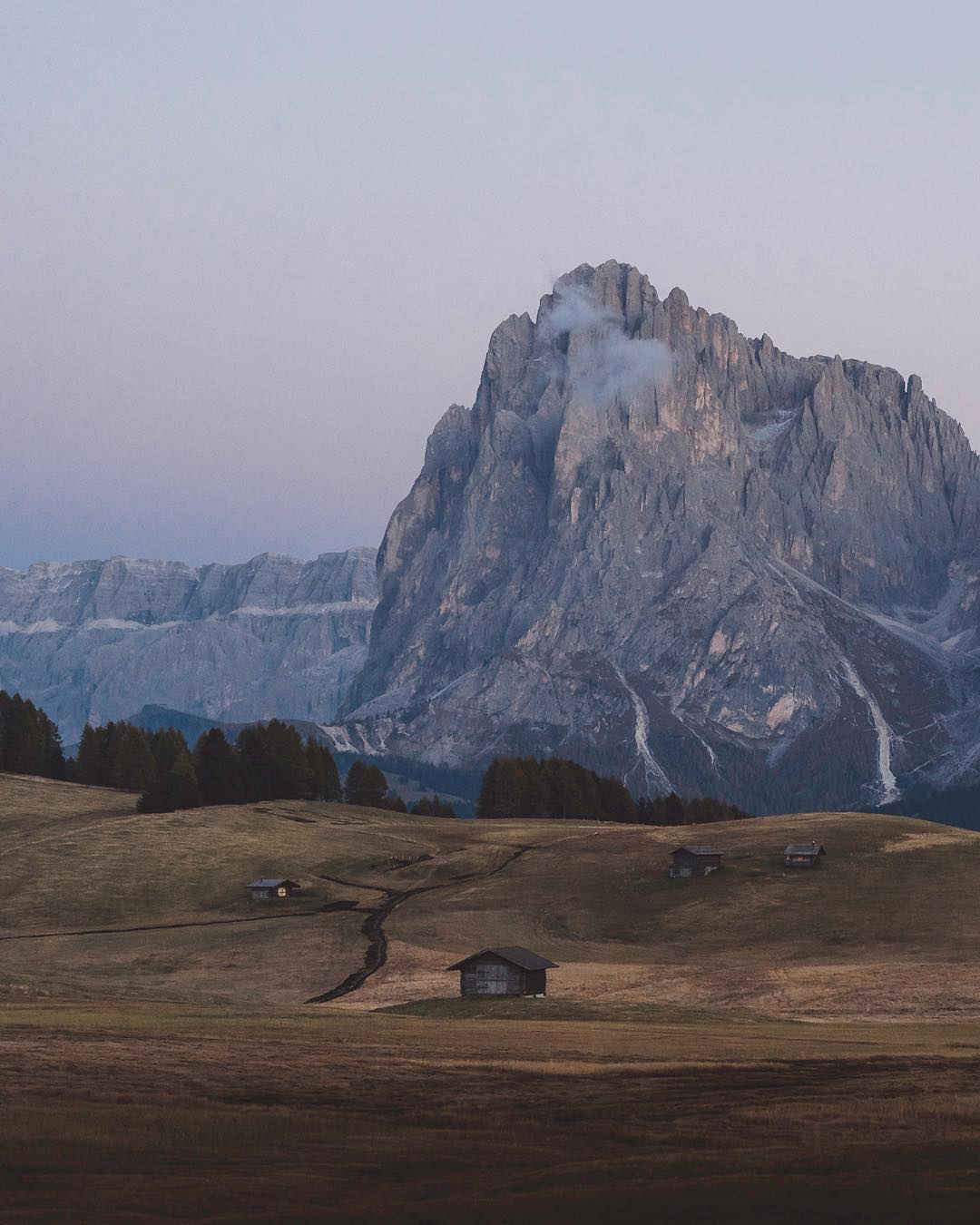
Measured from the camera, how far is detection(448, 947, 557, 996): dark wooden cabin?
8844 cm

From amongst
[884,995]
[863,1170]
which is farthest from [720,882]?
[863,1170]

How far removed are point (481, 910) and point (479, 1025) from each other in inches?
2183

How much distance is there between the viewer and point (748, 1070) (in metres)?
42.4

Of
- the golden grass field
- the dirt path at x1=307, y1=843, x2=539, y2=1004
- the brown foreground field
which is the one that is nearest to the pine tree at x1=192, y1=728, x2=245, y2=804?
the golden grass field

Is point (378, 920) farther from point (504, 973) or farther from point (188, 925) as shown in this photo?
point (504, 973)

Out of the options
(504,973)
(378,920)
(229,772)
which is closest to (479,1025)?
(504,973)

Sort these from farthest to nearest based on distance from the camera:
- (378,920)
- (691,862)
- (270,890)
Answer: (691,862)
(270,890)
(378,920)

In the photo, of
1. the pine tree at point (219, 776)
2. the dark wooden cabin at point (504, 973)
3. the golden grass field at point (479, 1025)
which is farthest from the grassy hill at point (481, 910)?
the pine tree at point (219, 776)

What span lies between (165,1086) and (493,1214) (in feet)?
50.9

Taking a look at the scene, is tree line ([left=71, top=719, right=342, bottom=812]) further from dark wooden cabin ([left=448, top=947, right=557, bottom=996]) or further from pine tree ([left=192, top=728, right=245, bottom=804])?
dark wooden cabin ([left=448, top=947, right=557, bottom=996])

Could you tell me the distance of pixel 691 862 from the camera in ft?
447

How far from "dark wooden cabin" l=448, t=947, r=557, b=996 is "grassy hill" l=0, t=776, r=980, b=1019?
198 cm

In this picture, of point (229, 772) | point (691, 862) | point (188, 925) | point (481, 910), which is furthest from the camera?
point (229, 772)

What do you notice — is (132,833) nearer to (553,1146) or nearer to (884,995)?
(884,995)
